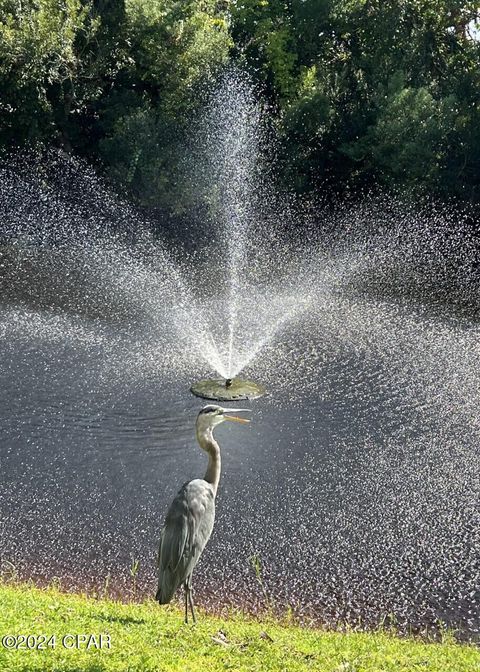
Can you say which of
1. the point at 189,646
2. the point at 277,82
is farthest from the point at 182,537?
the point at 277,82

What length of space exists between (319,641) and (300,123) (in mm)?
22306

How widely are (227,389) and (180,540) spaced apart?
7.11m

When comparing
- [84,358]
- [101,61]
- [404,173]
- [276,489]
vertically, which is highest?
[101,61]

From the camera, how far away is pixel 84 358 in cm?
1592

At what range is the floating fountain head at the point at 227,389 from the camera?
14156 mm

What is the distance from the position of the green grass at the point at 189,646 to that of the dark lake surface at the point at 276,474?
97cm

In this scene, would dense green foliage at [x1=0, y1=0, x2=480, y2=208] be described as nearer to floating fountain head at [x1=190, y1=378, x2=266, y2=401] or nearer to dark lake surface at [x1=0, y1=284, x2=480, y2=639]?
dark lake surface at [x1=0, y1=284, x2=480, y2=639]

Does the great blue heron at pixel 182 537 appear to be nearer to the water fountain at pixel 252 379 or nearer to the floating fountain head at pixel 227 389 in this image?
the water fountain at pixel 252 379

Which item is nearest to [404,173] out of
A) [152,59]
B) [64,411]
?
[152,59]

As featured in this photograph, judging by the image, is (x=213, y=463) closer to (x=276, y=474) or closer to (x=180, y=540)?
(x=180, y=540)

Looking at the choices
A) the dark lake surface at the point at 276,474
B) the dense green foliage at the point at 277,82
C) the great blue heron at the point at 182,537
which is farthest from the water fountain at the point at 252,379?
the great blue heron at the point at 182,537

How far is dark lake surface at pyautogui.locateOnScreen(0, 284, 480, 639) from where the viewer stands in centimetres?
938

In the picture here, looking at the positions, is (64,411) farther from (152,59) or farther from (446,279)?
(152,59)

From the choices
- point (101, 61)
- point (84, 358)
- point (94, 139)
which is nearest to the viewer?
point (84, 358)
